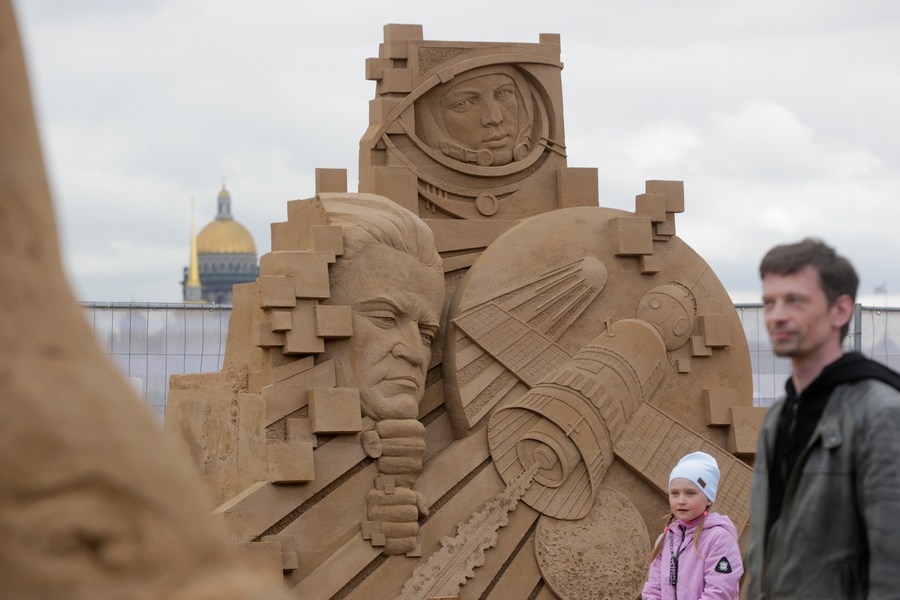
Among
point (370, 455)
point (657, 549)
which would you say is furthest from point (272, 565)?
point (657, 549)

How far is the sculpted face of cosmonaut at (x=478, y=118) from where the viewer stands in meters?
8.70

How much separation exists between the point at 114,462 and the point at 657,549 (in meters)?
3.84

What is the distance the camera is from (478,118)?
28.8 feet

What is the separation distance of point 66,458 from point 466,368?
6.30 metres

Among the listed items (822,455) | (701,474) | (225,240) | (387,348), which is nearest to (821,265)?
(822,455)

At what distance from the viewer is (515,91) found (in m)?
8.95

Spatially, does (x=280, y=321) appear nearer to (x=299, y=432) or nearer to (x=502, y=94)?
(x=299, y=432)

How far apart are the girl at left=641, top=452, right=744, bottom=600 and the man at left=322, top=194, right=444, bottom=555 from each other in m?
2.40

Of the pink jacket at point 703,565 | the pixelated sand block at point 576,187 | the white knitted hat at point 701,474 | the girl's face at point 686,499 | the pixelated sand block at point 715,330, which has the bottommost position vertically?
the pink jacket at point 703,565

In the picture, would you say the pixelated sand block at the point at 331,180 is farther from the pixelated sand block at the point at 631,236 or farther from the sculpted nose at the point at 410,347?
the pixelated sand block at the point at 631,236

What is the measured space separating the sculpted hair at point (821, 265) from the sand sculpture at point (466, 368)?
4.57 metres

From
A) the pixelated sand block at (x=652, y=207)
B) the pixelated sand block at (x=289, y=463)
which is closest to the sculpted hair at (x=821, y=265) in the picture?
the pixelated sand block at (x=289, y=463)

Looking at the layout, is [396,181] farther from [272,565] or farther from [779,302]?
[779,302]

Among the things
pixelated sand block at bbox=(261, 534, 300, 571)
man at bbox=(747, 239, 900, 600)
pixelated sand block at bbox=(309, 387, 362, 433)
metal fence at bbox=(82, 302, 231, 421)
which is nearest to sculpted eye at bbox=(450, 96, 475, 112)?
pixelated sand block at bbox=(309, 387, 362, 433)
